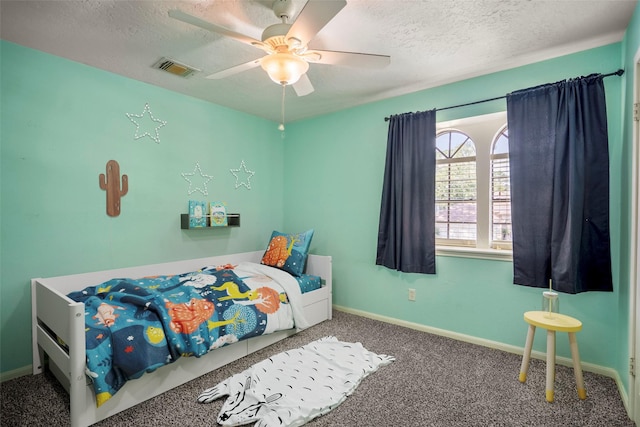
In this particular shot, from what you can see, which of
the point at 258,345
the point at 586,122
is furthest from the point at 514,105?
the point at 258,345

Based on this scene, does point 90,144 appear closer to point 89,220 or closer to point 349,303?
point 89,220

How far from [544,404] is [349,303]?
6.59 ft

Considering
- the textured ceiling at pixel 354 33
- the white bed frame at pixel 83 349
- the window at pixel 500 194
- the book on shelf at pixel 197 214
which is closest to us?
the white bed frame at pixel 83 349

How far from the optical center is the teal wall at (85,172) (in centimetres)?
225

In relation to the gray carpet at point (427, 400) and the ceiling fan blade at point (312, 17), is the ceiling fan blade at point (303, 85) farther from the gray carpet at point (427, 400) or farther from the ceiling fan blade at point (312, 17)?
the gray carpet at point (427, 400)

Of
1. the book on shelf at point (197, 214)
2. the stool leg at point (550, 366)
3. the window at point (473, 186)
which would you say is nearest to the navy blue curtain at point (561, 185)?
the window at point (473, 186)

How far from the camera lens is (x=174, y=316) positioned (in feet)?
6.79

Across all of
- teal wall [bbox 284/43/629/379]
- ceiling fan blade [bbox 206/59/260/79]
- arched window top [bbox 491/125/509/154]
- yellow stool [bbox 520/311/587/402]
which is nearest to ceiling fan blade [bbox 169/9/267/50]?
ceiling fan blade [bbox 206/59/260/79]

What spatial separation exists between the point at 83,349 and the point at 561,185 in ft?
10.5

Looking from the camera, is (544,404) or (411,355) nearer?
(544,404)

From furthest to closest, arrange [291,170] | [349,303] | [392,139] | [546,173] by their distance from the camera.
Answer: [291,170], [349,303], [392,139], [546,173]

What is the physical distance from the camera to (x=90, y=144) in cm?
260

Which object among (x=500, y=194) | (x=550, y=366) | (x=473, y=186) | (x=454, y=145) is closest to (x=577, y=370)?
(x=550, y=366)

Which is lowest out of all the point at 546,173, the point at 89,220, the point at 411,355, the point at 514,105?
the point at 411,355
